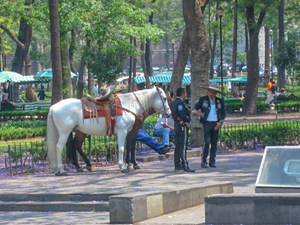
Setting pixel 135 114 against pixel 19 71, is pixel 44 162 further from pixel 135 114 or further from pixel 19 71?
pixel 19 71

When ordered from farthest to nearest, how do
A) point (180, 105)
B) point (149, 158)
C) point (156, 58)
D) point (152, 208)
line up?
point (156, 58) → point (149, 158) → point (180, 105) → point (152, 208)

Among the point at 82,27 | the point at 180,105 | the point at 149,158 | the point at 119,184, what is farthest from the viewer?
the point at 82,27

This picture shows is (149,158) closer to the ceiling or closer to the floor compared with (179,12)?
closer to the floor

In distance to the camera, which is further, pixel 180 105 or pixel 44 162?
pixel 44 162

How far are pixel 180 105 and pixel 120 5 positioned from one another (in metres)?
19.6

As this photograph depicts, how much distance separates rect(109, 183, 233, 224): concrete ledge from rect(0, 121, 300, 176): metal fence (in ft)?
19.5

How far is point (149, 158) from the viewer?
22.0m

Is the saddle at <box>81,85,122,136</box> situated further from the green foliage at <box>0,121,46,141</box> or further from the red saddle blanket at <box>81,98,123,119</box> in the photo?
the green foliage at <box>0,121,46,141</box>

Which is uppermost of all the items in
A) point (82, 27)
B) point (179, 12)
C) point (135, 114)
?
point (179, 12)

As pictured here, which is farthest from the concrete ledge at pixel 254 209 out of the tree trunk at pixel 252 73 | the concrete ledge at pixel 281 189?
the tree trunk at pixel 252 73

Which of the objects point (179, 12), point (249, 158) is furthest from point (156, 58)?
point (249, 158)

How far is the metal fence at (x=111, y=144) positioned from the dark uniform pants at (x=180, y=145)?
261 cm

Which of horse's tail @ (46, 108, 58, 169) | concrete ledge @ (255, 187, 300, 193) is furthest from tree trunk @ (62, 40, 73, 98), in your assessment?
concrete ledge @ (255, 187, 300, 193)

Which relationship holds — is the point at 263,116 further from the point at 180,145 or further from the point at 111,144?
the point at 180,145
